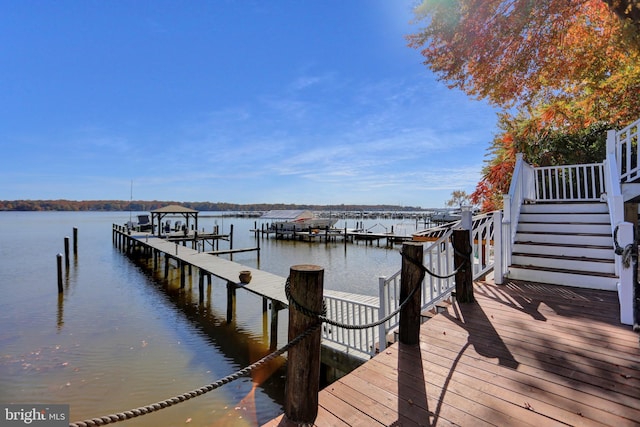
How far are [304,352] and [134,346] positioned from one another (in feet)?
27.2

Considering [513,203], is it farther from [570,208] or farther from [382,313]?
[382,313]

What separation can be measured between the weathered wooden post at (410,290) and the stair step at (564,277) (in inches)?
141

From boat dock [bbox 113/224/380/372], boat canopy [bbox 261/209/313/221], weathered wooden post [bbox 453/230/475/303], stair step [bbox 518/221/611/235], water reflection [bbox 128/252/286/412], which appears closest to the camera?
weathered wooden post [bbox 453/230/475/303]

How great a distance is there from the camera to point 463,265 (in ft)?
14.4

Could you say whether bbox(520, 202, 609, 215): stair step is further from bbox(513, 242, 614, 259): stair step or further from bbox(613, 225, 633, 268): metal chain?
bbox(613, 225, 633, 268): metal chain

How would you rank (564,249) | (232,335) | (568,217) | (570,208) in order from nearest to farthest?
1. (564,249)
2. (568,217)
3. (570,208)
4. (232,335)

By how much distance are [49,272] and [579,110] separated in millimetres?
27240

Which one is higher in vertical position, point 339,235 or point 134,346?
point 339,235

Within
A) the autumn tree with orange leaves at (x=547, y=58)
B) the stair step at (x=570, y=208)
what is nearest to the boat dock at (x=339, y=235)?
the autumn tree with orange leaves at (x=547, y=58)

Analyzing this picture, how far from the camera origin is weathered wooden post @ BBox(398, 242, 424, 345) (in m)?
3.26

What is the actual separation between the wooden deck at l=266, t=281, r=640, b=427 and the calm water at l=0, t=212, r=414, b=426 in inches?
148

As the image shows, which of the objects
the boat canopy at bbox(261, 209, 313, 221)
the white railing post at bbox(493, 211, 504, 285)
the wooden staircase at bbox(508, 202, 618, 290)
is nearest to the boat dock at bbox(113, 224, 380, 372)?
the white railing post at bbox(493, 211, 504, 285)

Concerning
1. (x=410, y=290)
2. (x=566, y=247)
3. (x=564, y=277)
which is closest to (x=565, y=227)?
(x=566, y=247)

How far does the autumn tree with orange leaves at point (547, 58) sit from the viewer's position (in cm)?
729
